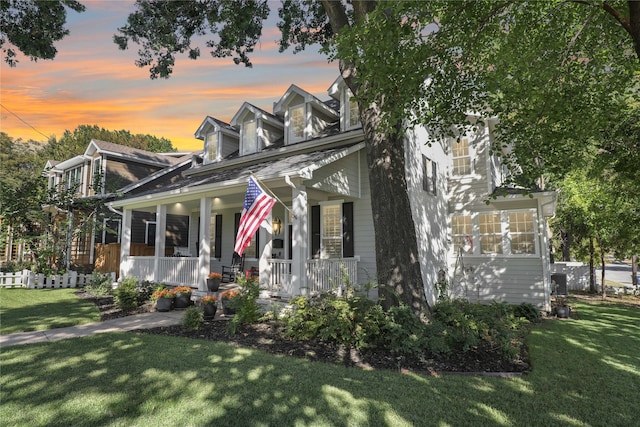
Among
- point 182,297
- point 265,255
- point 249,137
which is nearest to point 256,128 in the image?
point 249,137

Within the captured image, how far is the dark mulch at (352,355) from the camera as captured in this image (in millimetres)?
5203

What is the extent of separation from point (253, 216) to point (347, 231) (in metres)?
3.42

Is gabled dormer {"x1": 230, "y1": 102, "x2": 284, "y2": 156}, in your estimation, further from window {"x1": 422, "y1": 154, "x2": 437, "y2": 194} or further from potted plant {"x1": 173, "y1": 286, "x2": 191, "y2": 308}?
potted plant {"x1": 173, "y1": 286, "x2": 191, "y2": 308}

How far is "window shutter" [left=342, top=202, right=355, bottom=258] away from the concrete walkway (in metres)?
4.89

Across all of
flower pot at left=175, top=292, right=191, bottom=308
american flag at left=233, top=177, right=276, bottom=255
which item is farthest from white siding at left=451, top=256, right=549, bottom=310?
flower pot at left=175, top=292, right=191, bottom=308

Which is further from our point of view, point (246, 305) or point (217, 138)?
point (217, 138)

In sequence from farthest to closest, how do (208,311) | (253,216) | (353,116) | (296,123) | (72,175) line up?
(72,175)
(296,123)
(353,116)
(208,311)
(253,216)

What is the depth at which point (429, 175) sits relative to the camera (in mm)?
12062

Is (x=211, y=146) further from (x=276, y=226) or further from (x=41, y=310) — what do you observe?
(x=41, y=310)

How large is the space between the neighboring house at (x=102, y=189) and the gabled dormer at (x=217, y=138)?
441 centimetres

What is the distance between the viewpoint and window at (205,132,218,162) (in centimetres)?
1476

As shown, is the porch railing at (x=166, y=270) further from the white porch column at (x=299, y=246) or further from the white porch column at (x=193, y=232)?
the white porch column at (x=299, y=246)

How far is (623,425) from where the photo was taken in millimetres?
3588

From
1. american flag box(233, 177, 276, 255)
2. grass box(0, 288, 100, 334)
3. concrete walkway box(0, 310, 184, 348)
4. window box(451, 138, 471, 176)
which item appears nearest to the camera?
concrete walkway box(0, 310, 184, 348)
